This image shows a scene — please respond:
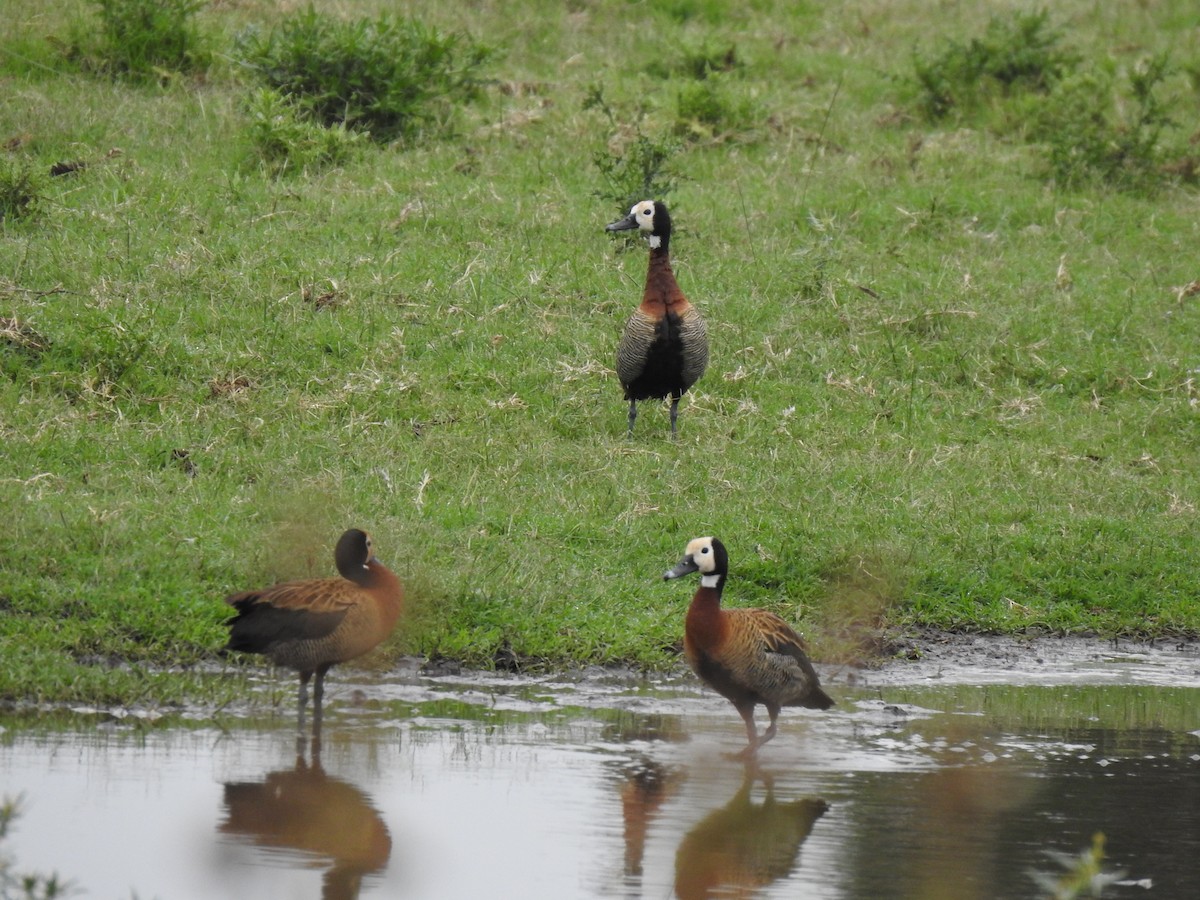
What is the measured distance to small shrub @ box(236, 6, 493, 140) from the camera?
46.4 ft

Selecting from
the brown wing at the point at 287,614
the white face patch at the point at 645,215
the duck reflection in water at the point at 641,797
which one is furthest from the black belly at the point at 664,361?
the duck reflection in water at the point at 641,797

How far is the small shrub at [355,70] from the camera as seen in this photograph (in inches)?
557

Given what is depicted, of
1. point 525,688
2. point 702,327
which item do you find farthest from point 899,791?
point 702,327

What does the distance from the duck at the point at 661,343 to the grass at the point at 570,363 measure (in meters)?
0.32

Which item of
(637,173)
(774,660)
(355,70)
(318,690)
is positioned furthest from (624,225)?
(318,690)

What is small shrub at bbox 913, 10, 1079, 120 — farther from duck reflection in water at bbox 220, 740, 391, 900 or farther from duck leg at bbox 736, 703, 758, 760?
duck reflection in water at bbox 220, 740, 391, 900

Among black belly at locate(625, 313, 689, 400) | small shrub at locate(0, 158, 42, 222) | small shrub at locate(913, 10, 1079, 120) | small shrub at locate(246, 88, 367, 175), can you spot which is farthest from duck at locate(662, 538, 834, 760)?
small shrub at locate(913, 10, 1079, 120)

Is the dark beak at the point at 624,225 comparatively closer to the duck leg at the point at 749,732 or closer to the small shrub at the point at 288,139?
the small shrub at the point at 288,139

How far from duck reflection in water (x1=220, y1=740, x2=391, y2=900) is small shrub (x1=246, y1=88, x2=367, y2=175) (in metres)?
7.98

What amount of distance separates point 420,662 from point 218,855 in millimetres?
2343

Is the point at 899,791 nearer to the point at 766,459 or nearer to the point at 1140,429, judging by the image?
the point at 766,459

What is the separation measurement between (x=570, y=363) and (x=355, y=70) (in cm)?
424

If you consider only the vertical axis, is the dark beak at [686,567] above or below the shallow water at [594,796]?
above

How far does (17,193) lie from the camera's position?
1188 cm
